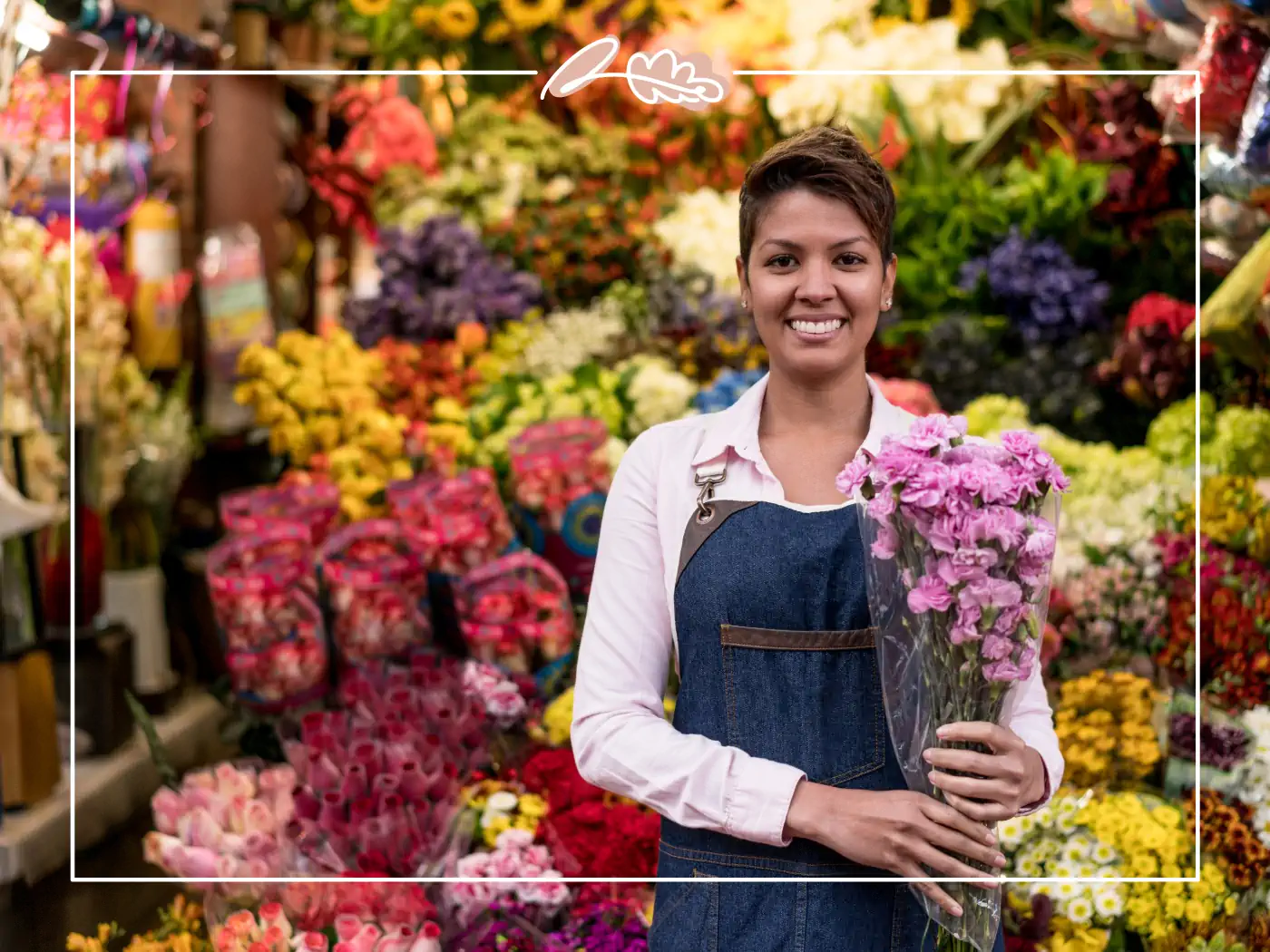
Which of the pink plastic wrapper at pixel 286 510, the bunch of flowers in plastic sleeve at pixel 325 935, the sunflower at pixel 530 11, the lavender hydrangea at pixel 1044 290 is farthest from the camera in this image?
the sunflower at pixel 530 11

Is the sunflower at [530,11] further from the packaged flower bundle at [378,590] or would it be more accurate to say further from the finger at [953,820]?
the finger at [953,820]

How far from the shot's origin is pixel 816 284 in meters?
1.14

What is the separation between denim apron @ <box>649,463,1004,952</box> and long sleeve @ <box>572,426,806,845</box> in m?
0.04

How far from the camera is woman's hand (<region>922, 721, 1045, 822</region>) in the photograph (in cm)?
110

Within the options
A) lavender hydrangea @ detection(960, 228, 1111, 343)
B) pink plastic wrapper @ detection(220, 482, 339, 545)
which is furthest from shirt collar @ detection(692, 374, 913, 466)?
lavender hydrangea @ detection(960, 228, 1111, 343)

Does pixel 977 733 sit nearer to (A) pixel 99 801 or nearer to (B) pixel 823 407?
(B) pixel 823 407

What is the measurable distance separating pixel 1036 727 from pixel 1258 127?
1.03 m

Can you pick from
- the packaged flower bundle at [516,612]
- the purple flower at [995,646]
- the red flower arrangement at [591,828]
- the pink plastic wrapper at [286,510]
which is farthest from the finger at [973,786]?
the pink plastic wrapper at [286,510]

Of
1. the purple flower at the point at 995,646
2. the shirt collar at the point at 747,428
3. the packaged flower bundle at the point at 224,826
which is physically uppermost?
the shirt collar at the point at 747,428

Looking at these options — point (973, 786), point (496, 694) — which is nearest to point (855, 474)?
point (973, 786)

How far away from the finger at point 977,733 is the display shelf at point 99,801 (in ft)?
3.88

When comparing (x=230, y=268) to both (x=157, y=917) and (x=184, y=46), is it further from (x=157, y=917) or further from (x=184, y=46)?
(x=157, y=917)

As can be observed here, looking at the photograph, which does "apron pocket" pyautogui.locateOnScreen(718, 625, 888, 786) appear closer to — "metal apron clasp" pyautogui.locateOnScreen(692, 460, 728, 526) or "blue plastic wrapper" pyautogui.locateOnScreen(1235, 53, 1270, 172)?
"metal apron clasp" pyautogui.locateOnScreen(692, 460, 728, 526)

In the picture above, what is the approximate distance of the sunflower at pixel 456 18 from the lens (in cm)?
329
